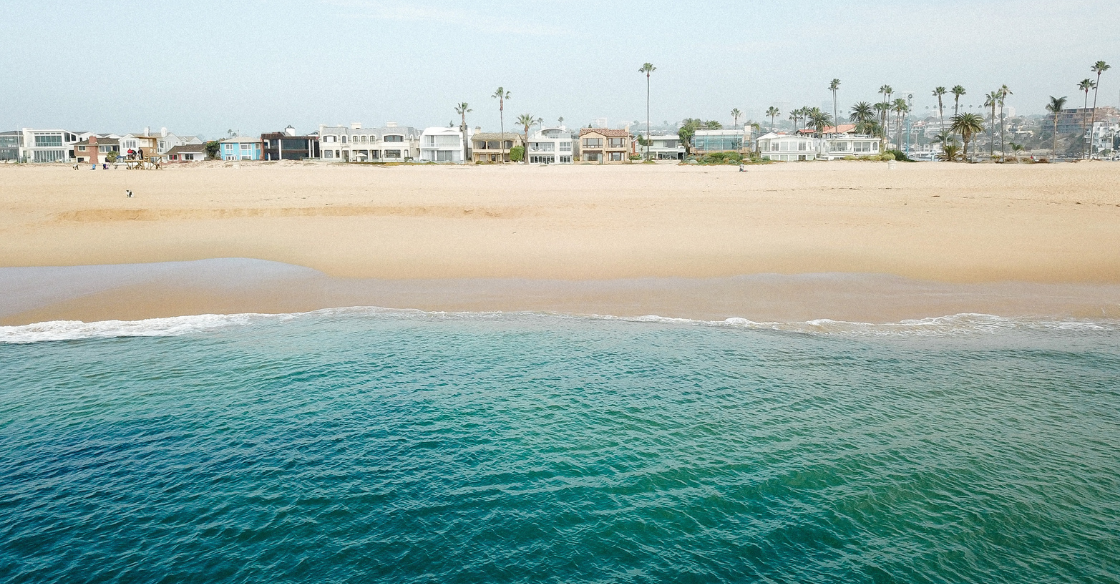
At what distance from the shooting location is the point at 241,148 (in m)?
107

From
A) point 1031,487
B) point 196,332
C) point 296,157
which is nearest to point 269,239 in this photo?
point 196,332

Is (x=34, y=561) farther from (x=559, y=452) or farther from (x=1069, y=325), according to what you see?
(x=1069, y=325)

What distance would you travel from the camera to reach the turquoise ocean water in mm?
6980

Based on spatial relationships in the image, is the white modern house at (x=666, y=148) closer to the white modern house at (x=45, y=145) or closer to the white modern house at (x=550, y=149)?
the white modern house at (x=550, y=149)

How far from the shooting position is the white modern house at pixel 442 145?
106 meters

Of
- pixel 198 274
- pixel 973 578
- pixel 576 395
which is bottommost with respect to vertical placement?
pixel 973 578

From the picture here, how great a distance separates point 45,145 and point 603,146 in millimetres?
87948

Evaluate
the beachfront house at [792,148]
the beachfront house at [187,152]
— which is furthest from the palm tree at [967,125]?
the beachfront house at [187,152]

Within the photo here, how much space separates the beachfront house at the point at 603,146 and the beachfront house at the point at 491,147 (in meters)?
12.0

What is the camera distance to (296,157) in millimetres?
108688

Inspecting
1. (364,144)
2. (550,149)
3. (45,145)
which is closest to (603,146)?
(550,149)

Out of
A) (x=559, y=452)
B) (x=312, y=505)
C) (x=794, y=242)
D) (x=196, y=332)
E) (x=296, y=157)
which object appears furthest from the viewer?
(x=296, y=157)

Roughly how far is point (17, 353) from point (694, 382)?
12.0 metres

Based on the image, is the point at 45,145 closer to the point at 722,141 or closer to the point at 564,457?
the point at 722,141
